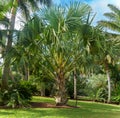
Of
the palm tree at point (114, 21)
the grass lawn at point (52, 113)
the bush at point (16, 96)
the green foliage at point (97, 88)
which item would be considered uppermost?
the palm tree at point (114, 21)

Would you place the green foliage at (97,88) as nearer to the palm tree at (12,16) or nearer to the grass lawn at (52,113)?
the palm tree at (12,16)

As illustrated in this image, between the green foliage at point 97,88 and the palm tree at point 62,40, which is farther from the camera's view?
the green foliage at point 97,88

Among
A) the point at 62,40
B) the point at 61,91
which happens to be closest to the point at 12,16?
the point at 62,40

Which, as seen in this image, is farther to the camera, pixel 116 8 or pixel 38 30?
pixel 116 8

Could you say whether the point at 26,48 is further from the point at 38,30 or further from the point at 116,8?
the point at 116,8

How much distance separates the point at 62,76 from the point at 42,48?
2261 millimetres

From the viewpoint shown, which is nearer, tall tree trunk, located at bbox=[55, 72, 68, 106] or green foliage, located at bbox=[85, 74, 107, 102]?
tall tree trunk, located at bbox=[55, 72, 68, 106]

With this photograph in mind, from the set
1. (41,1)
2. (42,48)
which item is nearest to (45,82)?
(41,1)

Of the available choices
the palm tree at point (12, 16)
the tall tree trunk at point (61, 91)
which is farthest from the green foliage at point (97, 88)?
the tall tree trunk at point (61, 91)

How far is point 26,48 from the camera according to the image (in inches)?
743

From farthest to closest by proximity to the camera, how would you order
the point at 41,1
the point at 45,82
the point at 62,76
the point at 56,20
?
the point at 45,82, the point at 41,1, the point at 62,76, the point at 56,20

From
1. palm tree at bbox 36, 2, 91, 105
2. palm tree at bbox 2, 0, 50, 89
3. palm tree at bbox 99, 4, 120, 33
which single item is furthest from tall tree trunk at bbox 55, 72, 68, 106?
palm tree at bbox 99, 4, 120, 33

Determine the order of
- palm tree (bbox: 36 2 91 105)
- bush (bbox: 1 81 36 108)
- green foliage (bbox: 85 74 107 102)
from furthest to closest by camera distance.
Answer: green foliage (bbox: 85 74 107 102), palm tree (bbox: 36 2 91 105), bush (bbox: 1 81 36 108)

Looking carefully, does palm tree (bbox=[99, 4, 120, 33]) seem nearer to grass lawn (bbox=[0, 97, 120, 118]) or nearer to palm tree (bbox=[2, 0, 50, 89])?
palm tree (bbox=[2, 0, 50, 89])
